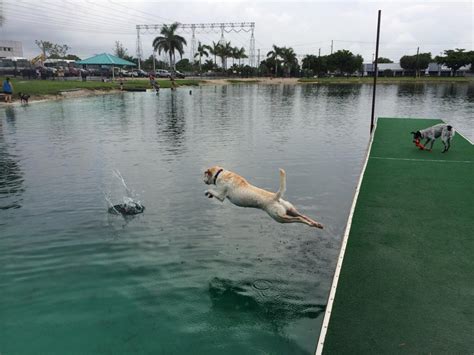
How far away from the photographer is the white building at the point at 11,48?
116819 millimetres

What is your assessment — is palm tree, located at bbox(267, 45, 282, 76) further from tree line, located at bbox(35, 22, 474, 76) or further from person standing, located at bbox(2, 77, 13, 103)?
person standing, located at bbox(2, 77, 13, 103)

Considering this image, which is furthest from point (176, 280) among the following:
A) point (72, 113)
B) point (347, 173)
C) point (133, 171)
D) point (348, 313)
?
point (72, 113)

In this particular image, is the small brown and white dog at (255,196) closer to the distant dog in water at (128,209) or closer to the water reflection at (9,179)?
the distant dog in water at (128,209)

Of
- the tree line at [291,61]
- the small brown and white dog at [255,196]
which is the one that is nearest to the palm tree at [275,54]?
the tree line at [291,61]

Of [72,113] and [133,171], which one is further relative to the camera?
[72,113]

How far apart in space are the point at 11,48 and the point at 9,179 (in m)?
126

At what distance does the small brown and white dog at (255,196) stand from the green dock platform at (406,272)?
1.13m

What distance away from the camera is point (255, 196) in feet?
24.8

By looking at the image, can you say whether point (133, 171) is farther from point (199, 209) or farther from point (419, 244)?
point (419, 244)

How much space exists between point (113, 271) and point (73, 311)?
1.37 m

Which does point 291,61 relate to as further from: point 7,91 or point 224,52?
point 7,91

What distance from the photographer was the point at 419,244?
7.81 metres

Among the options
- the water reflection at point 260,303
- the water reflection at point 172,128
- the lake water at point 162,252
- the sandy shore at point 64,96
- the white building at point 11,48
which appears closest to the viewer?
the lake water at point 162,252

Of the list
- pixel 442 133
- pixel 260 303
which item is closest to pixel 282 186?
pixel 260 303
